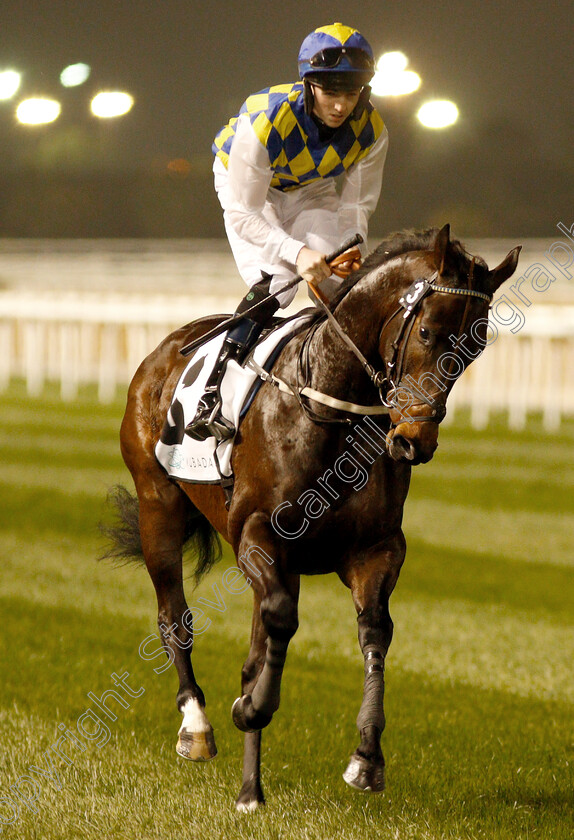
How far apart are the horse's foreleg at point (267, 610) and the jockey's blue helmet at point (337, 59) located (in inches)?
49.2

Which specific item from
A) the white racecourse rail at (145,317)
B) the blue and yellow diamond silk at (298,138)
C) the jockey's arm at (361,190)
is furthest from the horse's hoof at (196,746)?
the white racecourse rail at (145,317)

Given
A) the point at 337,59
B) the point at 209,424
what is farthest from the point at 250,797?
the point at 337,59

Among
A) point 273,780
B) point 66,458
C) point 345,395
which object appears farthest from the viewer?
point 66,458

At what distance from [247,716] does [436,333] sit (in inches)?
46.4

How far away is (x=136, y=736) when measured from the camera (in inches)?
162

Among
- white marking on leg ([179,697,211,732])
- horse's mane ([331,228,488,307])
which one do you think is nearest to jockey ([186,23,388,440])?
horse's mane ([331,228,488,307])

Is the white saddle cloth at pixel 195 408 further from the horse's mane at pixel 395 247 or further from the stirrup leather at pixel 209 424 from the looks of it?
the horse's mane at pixel 395 247

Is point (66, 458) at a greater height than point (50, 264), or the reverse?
point (50, 264)

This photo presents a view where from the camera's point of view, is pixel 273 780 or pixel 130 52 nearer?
pixel 273 780

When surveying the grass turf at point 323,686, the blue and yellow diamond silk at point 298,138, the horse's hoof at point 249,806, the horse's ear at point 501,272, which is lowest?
the grass turf at point 323,686

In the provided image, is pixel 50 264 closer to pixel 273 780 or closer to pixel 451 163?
pixel 451 163

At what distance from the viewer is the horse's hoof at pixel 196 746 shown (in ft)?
11.2

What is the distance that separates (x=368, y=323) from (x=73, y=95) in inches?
81.7

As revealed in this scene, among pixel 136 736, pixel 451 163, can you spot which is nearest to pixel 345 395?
pixel 136 736
